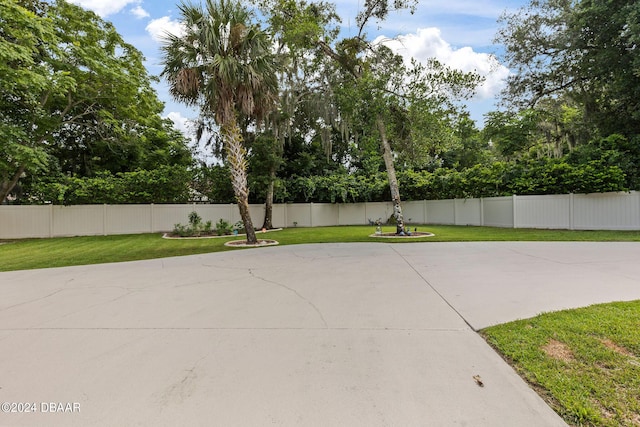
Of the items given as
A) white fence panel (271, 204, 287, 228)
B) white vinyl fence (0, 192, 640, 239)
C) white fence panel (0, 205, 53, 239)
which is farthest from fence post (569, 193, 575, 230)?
white fence panel (0, 205, 53, 239)

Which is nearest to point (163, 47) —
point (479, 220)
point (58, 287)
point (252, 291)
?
point (58, 287)

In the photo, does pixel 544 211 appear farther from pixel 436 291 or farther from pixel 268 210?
pixel 268 210

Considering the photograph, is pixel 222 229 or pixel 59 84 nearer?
pixel 59 84

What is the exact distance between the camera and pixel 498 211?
16.6 meters

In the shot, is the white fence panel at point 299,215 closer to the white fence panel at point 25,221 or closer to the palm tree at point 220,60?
the palm tree at point 220,60

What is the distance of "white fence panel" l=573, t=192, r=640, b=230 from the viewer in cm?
1249

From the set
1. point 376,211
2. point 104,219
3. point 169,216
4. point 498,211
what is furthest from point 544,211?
point 104,219

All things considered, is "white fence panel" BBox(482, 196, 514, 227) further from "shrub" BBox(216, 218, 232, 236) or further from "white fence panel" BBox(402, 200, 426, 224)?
"shrub" BBox(216, 218, 232, 236)

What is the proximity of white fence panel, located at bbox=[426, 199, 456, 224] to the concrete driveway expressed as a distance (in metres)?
13.2

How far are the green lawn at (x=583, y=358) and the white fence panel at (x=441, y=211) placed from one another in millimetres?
16246

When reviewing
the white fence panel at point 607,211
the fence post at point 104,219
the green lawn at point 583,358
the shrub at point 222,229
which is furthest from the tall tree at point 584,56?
the fence post at point 104,219

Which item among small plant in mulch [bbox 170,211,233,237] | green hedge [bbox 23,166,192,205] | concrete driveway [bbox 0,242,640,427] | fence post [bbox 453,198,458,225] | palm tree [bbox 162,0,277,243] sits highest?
palm tree [bbox 162,0,277,243]

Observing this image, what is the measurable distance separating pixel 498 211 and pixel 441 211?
3.85 metres

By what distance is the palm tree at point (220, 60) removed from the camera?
983 cm
